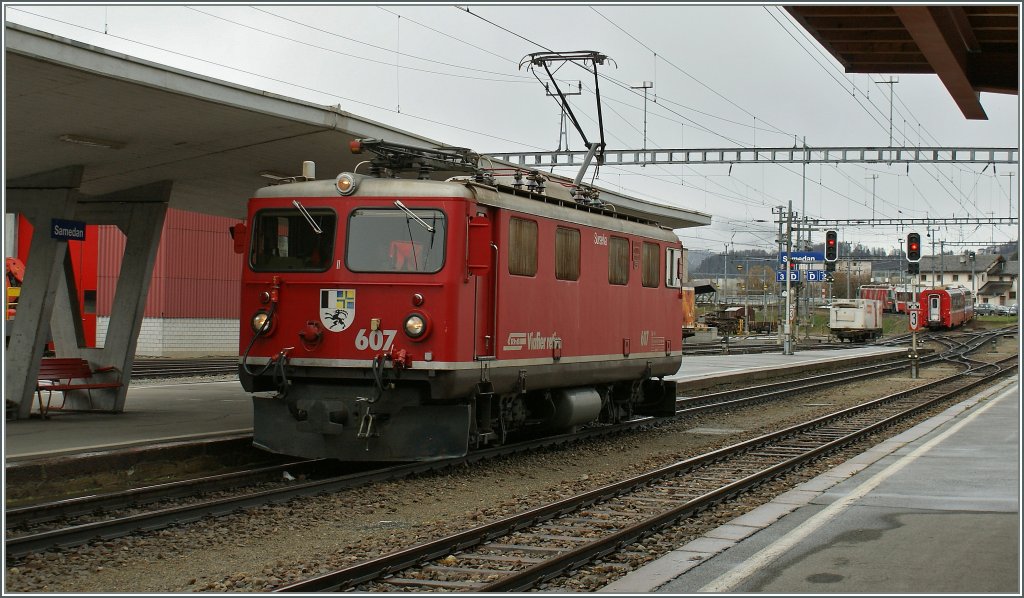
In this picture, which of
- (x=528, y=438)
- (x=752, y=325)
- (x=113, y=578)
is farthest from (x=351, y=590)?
(x=752, y=325)

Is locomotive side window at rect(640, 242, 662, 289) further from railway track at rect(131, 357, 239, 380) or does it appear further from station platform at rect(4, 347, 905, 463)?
railway track at rect(131, 357, 239, 380)

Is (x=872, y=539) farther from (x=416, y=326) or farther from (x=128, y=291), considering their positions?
(x=128, y=291)

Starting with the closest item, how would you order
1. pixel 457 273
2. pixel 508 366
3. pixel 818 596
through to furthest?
1. pixel 818 596
2. pixel 457 273
3. pixel 508 366

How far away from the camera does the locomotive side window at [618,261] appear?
1499cm

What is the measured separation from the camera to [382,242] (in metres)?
11.8

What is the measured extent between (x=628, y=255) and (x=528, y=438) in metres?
2.88

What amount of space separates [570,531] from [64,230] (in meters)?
8.00

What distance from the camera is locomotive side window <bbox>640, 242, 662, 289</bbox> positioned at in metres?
16.2

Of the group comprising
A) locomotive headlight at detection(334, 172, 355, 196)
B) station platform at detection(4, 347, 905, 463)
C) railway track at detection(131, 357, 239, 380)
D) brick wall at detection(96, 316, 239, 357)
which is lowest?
railway track at detection(131, 357, 239, 380)

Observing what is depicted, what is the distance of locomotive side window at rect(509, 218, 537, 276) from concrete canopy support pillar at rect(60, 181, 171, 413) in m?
5.32

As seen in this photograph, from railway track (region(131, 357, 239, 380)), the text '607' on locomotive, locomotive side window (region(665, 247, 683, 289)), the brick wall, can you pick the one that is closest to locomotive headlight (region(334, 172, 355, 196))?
the text '607' on locomotive

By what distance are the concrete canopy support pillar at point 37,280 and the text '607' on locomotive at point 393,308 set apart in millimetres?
3132

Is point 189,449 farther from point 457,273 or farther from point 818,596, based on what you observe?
point 818,596

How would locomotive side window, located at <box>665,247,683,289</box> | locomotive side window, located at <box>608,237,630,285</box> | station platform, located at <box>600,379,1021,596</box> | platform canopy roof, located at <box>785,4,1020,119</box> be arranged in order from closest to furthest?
station platform, located at <box>600,379,1021,596</box>
platform canopy roof, located at <box>785,4,1020,119</box>
locomotive side window, located at <box>608,237,630,285</box>
locomotive side window, located at <box>665,247,683,289</box>
